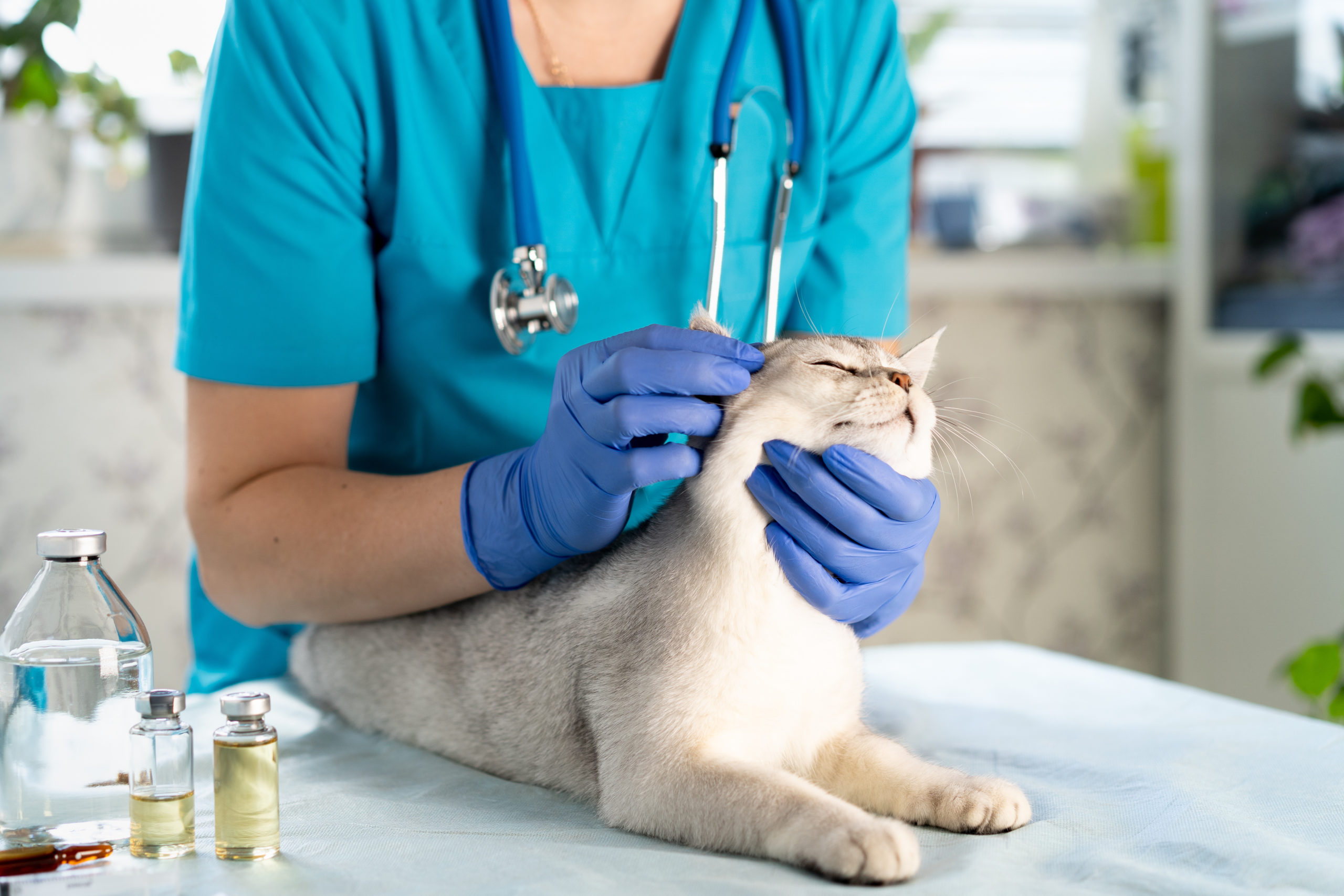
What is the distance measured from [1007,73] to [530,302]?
1.89 meters

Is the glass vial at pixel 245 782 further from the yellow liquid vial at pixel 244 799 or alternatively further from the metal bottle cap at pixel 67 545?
the metal bottle cap at pixel 67 545

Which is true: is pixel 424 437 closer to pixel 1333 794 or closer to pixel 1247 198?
pixel 1333 794

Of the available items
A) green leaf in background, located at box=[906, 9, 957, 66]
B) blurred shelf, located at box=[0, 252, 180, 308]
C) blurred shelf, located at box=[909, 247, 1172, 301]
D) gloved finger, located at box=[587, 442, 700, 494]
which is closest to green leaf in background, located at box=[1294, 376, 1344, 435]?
blurred shelf, located at box=[909, 247, 1172, 301]

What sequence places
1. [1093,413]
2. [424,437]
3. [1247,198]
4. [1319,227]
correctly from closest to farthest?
[424,437] < [1319,227] < [1247,198] < [1093,413]

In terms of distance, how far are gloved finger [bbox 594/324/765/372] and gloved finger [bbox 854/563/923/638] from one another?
0.99ft

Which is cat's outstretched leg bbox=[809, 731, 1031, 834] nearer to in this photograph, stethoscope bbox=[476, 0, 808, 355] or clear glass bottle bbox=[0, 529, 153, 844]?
stethoscope bbox=[476, 0, 808, 355]

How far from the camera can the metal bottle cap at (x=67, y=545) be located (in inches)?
28.3

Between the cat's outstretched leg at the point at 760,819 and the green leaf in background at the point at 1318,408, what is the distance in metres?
1.43

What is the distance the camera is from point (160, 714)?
0.70 m

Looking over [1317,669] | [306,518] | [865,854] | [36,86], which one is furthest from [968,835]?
[36,86]

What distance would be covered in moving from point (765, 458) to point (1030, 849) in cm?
32

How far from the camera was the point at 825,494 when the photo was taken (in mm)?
795

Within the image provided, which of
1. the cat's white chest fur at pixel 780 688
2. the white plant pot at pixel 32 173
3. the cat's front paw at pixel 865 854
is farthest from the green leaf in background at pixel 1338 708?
the white plant pot at pixel 32 173

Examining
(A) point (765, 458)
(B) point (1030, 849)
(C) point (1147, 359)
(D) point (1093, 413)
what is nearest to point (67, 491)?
(A) point (765, 458)
